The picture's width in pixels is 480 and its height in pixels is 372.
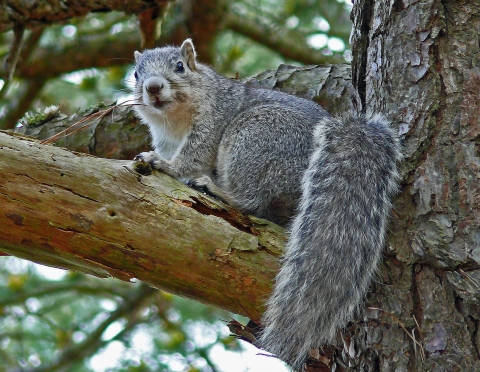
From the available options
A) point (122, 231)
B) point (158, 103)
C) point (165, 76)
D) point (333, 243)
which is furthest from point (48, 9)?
point (333, 243)

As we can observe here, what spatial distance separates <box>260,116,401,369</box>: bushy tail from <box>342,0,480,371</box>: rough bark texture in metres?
0.07

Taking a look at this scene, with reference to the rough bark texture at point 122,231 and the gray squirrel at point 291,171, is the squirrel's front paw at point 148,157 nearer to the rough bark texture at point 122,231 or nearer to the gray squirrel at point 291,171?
the gray squirrel at point 291,171

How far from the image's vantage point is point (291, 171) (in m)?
2.58

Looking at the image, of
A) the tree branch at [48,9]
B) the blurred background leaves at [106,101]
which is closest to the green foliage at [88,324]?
the blurred background leaves at [106,101]

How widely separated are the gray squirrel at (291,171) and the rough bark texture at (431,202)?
0.24 feet

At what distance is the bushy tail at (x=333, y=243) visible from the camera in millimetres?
1918

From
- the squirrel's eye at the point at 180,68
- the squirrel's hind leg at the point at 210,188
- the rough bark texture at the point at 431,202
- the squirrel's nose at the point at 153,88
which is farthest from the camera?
the squirrel's eye at the point at 180,68

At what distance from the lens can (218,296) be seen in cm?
204

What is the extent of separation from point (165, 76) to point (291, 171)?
0.90 meters

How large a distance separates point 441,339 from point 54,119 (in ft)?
Answer: 7.92

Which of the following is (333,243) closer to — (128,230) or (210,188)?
(128,230)

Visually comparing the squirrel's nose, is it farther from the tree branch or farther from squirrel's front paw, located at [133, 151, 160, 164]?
the tree branch

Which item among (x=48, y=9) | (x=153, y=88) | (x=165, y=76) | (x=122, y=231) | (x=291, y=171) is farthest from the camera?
(x=48, y=9)

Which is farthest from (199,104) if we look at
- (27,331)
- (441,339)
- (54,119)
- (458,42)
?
(27,331)
